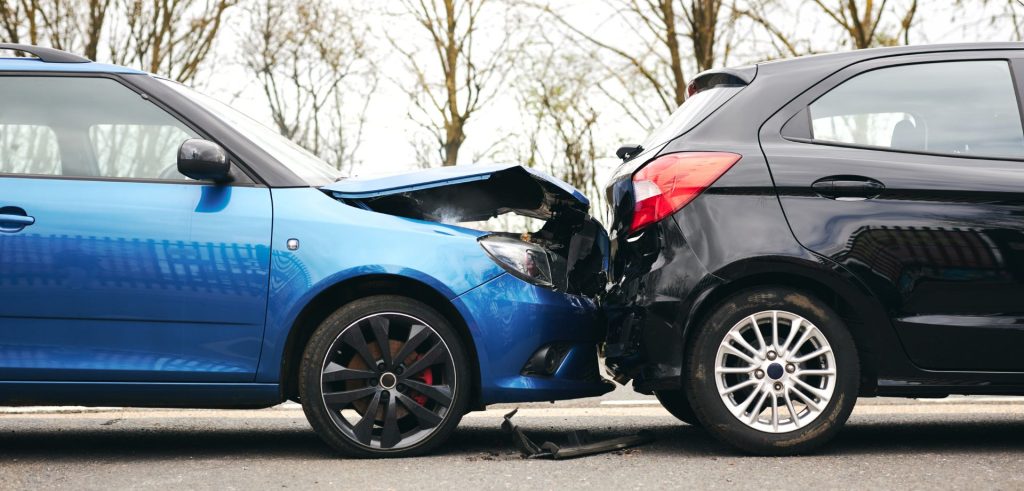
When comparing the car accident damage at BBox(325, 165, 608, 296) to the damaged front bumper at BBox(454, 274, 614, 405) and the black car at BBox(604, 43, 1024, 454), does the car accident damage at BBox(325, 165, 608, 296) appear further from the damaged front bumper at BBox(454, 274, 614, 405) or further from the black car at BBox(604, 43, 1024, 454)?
the black car at BBox(604, 43, 1024, 454)

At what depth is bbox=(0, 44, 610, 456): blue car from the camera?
438cm

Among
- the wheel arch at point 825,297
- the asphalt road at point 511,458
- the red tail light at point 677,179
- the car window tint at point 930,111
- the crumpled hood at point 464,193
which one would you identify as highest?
the car window tint at point 930,111

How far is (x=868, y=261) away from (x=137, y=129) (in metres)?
3.13

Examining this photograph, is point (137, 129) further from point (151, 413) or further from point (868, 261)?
point (868, 261)

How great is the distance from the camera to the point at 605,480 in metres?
4.05

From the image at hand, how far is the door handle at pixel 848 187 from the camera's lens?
174 inches

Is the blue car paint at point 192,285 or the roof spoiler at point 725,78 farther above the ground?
the roof spoiler at point 725,78

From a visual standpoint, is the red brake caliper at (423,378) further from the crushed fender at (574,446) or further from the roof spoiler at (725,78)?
the roof spoiler at (725,78)

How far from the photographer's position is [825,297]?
177 inches

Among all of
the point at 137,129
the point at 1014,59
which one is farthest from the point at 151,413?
the point at 1014,59

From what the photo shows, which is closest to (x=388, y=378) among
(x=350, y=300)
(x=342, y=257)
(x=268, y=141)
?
(x=350, y=300)

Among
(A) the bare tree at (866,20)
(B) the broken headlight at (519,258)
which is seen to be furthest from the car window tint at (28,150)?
(A) the bare tree at (866,20)

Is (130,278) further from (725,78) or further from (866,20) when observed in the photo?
(866,20)

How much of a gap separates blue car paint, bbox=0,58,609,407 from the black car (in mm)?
651
